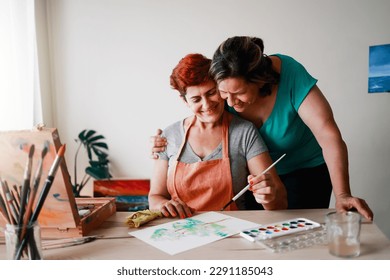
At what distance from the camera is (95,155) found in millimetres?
2641

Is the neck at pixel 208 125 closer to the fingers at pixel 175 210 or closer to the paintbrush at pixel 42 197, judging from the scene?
the fingers at pixel 175 210

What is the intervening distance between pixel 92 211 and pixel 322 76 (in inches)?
71.2

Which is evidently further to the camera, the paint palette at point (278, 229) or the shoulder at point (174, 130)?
the shoulder at point (174, 130)

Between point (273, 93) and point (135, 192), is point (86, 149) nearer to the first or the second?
point (135, 192)

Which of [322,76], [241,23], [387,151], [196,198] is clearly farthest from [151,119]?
[387,151]

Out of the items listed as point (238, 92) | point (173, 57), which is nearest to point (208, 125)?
point (238, 92)

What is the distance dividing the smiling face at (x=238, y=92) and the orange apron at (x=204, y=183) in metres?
0.15

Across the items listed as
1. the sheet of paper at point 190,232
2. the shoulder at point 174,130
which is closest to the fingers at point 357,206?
the sheet of paper at point 190,232

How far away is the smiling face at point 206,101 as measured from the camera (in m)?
1.30

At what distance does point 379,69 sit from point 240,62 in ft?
4.69

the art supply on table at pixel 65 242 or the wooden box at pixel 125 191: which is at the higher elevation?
the art supply on table at pixel 65 242

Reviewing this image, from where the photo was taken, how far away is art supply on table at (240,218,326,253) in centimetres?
81

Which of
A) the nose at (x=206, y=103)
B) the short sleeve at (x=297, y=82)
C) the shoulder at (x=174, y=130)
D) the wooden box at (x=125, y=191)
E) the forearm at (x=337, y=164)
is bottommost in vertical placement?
the wooden box at (x=125, y=191)

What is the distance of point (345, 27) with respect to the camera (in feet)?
7.54
